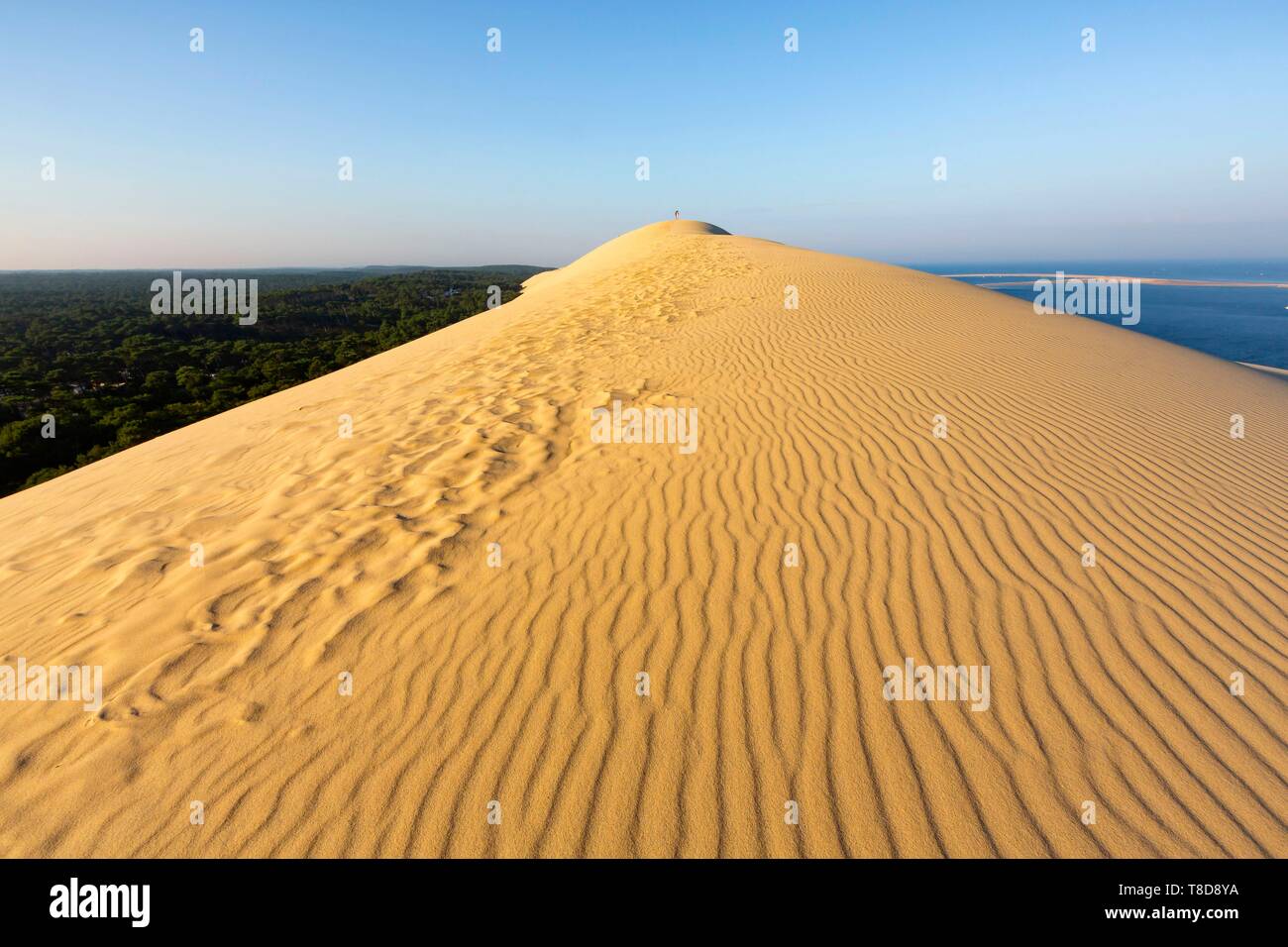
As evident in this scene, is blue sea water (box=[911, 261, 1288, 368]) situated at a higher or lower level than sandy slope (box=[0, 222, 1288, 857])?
higher

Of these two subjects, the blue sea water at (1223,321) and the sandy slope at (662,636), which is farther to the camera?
the blue sea water at (1223,321)

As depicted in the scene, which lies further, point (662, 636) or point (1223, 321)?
point (1223, 321)

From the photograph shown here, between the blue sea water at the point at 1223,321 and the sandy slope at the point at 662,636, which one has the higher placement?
the blue sea water at the point at 1223,321

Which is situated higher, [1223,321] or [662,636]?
[1223,321]

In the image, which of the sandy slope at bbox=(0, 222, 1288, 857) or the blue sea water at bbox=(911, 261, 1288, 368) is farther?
the blue sea water at bbox=(911, 261, 1288, 368)
